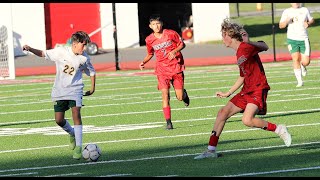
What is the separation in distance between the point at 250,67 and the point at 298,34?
10618mm

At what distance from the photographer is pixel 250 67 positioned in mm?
12711

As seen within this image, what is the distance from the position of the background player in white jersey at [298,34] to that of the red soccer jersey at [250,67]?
1033 cm

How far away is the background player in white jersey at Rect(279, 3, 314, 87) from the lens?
2306 cm

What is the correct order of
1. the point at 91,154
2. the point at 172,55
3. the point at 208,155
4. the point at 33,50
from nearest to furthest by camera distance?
the point at 208,155 → the point at 91,154 → the point at 33,50 → the point at 172,55

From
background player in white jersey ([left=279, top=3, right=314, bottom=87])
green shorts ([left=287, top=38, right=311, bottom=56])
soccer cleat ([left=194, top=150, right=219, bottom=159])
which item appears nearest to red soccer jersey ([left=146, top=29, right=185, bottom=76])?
soccer cleat ([left=194, top=150, right=219, bottom=159])

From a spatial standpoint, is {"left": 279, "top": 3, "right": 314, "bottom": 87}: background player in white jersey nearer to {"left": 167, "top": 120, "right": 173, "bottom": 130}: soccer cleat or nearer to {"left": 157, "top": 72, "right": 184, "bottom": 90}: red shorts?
{"left": 157, "top": 72, "right": 184, "bottom": 90}: red shorts

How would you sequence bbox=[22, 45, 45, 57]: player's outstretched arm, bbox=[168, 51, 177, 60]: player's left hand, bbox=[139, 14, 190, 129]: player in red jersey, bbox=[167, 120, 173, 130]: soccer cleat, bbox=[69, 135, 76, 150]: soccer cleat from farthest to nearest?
bbox=[139, 14, 190, 129]: player in red jersey, bbox=[168, 51, 177, 60]: player's left hand, bbox=[167, 120, 173, 130]: soccer cleat, bbox=[69, 135, 76, 150]: soccer cleat, bbox=[22, 45, 45, 57]: player's outstretched arm

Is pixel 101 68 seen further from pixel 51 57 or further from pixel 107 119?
pixel 51 57

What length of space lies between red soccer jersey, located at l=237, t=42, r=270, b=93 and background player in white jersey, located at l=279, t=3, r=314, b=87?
10334 mm

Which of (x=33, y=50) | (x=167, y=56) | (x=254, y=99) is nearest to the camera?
(x=254, y=99)

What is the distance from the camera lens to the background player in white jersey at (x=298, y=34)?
23062mm

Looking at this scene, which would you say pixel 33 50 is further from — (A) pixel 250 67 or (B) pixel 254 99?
(B) pixel 254 99

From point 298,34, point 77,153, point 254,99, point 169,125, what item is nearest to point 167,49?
point 169,125

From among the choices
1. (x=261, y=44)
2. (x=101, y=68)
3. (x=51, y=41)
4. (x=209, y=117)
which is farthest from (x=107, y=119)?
(x=51, y=41)
